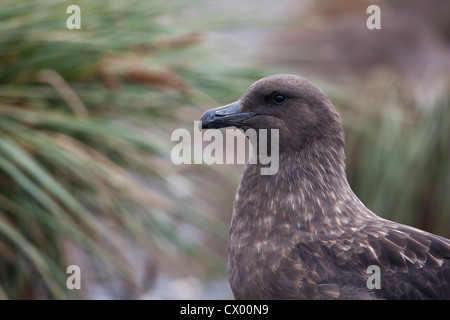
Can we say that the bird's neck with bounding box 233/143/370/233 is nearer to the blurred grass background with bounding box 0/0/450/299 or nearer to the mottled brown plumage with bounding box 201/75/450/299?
the mottled brown plumage with bounding box 201/75/450/299

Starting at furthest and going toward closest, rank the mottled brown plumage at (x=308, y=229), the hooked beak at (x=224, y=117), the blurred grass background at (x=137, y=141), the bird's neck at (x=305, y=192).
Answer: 1. the blurred grass background at (x=137, y=141)
2. the hooked beak at (x=224, y=117)
3. the bird's neck at (x=305, y=192)
4. the mottled brown plumage at (x=308, y=229)

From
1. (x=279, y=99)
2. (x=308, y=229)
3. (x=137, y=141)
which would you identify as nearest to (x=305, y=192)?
(x=308, y=229)

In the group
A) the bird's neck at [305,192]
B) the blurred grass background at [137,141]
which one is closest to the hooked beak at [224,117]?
the bird's neck at [305,192]

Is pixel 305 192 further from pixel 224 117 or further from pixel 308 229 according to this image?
pixel 224 117

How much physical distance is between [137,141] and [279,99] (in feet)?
4.45

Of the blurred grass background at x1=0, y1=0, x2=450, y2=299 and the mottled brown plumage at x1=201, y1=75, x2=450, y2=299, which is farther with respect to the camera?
the blurred grass background at x1=0, y1=0, x2=450, y2=299

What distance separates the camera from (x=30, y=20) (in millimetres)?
3857

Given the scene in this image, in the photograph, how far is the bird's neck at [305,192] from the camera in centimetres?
254

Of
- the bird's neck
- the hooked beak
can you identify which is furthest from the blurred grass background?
the bird's neck

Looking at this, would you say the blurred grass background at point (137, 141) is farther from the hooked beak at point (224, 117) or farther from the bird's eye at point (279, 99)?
the bird's eye at point (279, 99)

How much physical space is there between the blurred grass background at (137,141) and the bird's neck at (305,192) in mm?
1249

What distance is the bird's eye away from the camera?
2.65 meters

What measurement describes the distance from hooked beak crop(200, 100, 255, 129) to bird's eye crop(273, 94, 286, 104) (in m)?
0.09

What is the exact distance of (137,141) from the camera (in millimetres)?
3869
